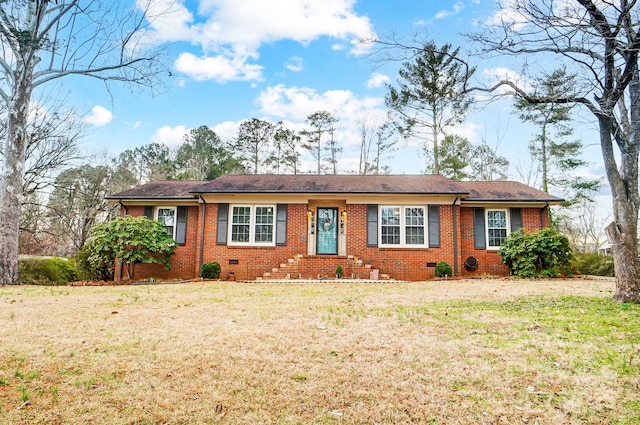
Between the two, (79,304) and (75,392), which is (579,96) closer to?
(75,392)

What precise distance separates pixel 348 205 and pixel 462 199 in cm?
434

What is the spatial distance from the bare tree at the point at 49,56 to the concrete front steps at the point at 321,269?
8.25m

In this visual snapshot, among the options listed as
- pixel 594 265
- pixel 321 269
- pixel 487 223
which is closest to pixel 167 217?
pixel 321 269

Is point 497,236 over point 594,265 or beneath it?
over

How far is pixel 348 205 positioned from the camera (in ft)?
47.0

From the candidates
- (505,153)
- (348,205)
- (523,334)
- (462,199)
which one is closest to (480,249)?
(462,199)

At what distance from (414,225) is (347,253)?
269 centimetres

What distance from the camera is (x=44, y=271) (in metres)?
13.1

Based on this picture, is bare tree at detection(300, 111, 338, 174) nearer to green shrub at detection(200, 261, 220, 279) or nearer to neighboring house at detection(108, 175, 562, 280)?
neighboring house at detection(108, 175, 562, 280)

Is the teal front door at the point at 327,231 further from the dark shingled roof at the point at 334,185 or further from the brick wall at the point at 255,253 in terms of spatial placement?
the dark shingled roof at the point at 334,185

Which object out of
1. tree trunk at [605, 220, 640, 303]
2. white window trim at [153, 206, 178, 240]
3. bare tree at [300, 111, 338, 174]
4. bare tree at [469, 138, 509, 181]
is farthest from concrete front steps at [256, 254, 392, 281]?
bare tree at [469, 138, 509, 181]

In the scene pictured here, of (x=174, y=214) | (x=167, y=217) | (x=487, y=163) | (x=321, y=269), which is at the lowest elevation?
(x=321, y=269)

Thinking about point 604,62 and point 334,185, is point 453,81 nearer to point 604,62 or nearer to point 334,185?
point 334,185

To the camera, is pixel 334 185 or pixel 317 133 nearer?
pixel 334 185
